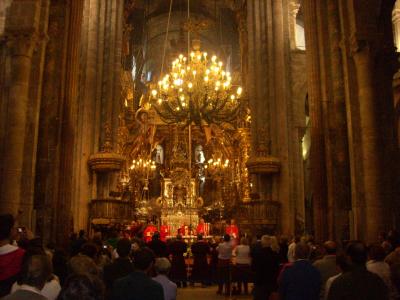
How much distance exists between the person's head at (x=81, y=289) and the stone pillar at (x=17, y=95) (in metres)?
7.47

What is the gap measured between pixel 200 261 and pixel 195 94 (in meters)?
5.39

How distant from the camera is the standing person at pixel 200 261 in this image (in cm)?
1163

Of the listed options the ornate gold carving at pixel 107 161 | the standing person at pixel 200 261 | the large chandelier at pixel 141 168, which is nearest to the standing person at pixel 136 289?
the standing person at pixel 200 261

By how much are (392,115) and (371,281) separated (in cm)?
825

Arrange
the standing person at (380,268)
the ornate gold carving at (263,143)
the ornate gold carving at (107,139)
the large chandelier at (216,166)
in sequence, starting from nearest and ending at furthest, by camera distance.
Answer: the standing person at (380,268)
the ornate gold carving at (107,139)
the ornate gold carving at (263,143)
the large chandelier at (216,166)

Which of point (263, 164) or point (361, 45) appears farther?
point (263, 164)

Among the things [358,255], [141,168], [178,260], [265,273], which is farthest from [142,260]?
[141,168]

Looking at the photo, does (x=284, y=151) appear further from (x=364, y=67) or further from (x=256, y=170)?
(x=364, y=67)

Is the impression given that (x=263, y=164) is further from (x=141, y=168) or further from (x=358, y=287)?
(x=358, y=287)

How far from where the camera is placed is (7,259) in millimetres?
4070

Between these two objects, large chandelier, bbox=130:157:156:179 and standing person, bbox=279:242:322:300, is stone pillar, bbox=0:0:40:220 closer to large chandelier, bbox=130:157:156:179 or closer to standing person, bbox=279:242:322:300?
standing person, bbox=279:242:322:300

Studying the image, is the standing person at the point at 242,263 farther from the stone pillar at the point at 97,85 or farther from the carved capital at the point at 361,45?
the stone pillar at the point at 97,85

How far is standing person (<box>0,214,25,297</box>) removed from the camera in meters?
4.03

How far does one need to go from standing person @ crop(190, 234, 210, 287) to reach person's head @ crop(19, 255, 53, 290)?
885 centimetres
